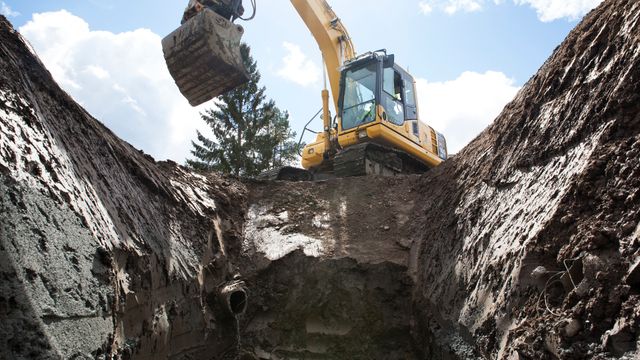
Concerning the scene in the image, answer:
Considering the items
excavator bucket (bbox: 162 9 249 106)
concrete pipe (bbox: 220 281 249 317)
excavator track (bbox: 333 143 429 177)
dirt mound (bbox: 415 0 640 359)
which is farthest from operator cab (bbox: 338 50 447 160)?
concrete pipe (bbox: 220 281 249 317)

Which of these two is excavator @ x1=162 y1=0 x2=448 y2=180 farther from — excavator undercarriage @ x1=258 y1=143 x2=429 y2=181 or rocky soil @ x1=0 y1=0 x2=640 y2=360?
rocky soil @ x1=0 y1=0 x2=640 y2=360

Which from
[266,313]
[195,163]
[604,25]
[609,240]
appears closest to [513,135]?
[604,25]

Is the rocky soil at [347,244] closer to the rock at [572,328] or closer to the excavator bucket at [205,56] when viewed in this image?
the rock at [572,328]

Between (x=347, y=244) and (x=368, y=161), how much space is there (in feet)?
9.58

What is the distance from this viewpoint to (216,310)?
15.8 feet

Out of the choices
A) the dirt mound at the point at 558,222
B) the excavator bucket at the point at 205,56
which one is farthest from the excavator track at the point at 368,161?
the dirt mound at the point at 558,222

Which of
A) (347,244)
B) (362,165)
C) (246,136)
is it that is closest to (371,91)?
(362,165)

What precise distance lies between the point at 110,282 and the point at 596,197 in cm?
292

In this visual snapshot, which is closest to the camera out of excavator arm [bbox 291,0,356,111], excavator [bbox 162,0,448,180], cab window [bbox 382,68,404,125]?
excavator [bbox 162,0,448,180]

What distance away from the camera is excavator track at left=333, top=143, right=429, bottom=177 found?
8.55 meters

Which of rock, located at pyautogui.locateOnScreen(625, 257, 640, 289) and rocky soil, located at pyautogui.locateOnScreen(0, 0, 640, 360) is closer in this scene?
rock, located at pyautogui.locateOnScreen(625, 257, 640, 289)

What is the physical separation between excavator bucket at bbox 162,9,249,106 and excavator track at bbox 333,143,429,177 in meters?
3.21

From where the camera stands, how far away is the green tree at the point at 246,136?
20.6 m

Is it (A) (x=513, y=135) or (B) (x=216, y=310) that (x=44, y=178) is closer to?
(B) (x=216, y=310)
